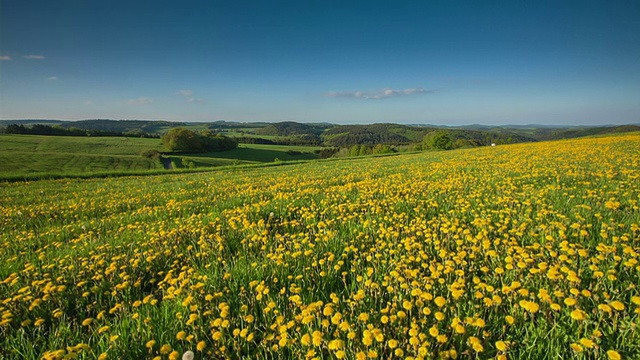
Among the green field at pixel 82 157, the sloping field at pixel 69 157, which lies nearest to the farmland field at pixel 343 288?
the sloping field at pixel 69 157

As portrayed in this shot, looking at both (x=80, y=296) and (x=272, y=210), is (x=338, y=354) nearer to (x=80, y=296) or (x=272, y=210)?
(x=80, y=296)

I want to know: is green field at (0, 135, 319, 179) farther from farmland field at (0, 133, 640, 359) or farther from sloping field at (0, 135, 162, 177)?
farmland field at (0, 133, 640, 359)

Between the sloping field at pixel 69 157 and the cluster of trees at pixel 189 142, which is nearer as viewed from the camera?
the sloping field at pixel 69 157

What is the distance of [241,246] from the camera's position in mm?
4328

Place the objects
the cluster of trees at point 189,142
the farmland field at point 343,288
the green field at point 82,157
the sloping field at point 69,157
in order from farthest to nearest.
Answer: the cluster of trees at point 189,142 → the green field at point 82,157 → the sloping field at point 69,157 → the farmland field at point 343,288

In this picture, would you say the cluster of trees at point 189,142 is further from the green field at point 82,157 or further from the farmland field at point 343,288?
the farmland field at point 343,288

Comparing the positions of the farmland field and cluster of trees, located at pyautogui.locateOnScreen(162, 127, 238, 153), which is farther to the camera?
cluster of trees, located at pyautogui.locateOnScreen(162, 127, 238, 153)

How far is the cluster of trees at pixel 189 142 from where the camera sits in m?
89.3

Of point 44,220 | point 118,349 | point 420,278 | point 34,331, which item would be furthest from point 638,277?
point 44,220

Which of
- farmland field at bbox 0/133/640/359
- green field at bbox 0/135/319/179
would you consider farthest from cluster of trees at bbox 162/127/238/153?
farmland field at bbox 0/133/640/359

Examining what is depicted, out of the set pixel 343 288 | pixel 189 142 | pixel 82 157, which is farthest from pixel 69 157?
pixel 343 288

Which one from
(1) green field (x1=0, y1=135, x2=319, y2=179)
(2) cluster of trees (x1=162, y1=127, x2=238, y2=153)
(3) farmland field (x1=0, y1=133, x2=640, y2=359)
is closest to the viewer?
(3) farmland field (x1=0, y1=133, x2=640, y2=359)

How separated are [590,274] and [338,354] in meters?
2.81

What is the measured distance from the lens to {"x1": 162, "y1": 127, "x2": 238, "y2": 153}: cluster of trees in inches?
3518
